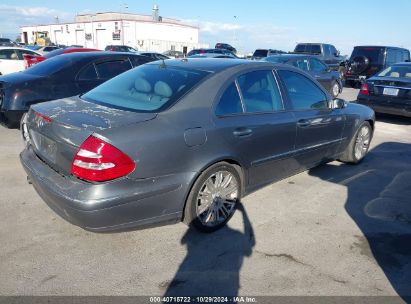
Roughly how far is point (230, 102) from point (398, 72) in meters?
7.79

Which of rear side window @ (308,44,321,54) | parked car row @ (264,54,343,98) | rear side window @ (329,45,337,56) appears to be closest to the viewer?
parked car row @ (264,54,343,98)

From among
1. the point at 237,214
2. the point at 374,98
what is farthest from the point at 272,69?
the point at 374,98

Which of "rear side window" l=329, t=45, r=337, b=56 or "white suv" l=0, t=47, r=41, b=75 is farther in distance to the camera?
"rear side window" l=329, t=45, r=337, b=56

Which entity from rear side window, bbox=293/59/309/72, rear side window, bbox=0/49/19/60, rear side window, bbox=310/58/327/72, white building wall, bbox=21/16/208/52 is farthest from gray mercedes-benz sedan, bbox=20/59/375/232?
white building wall, bbox=21/16/208/52

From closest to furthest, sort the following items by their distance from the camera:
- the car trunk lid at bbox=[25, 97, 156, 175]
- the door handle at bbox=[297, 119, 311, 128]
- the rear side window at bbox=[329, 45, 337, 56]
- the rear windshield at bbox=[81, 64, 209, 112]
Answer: the car trunk lid at bbox=[25, 97, 156, 175], the rear windshield at bbox=[81, 64, 209, 112], the door handle at bbox=[297, 119, 311, 128], the rear side window at bbox=[329, 45, 337, 56]

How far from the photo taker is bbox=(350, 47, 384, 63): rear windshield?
1630cm

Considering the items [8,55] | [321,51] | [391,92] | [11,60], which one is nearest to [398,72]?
[391,92]

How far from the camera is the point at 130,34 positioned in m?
61.0

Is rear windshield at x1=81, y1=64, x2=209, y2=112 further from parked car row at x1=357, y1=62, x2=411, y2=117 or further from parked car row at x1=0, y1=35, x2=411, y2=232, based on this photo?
parked car row at x1=357, y1=62, x2=411, y2=117

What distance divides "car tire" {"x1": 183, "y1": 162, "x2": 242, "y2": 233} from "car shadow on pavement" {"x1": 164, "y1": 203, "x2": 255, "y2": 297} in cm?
13

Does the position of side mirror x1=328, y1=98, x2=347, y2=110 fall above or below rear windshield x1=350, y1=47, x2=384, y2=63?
below

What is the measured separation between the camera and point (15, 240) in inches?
132

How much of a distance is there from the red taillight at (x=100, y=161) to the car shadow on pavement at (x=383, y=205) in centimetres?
229

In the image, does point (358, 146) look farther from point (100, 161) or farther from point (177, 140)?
point (100, 161)
